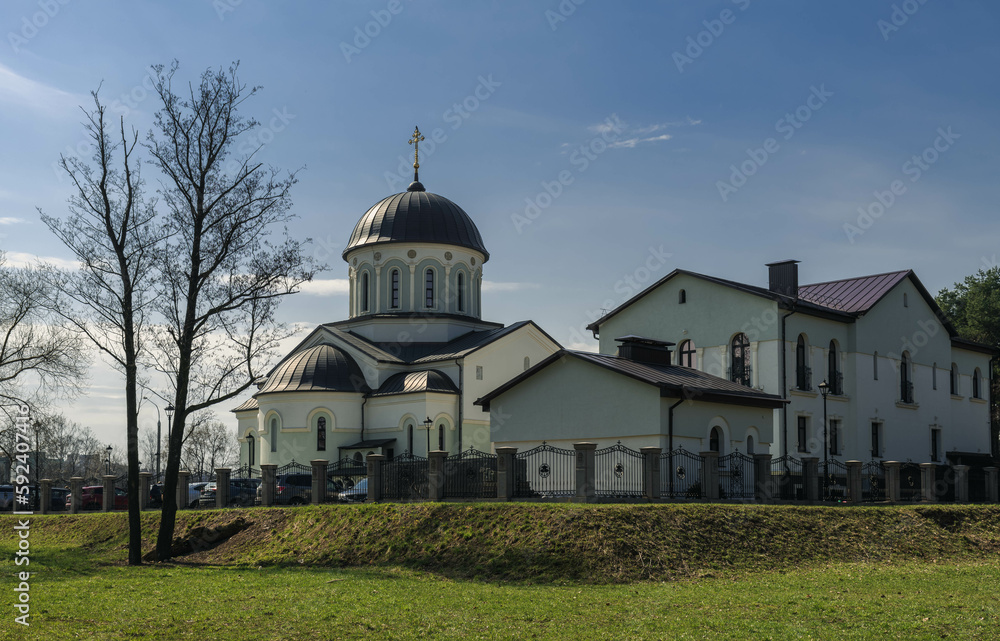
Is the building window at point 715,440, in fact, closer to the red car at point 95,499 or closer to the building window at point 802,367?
the building window at point 802,367

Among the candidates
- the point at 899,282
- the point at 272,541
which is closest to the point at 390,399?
the point at 272,541

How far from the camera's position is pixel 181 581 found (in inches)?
654

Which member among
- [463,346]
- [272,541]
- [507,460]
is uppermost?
[463,346]

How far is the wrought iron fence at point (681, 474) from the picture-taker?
22.2 metres

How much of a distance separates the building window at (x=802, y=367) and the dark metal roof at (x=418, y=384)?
1434 centimetres

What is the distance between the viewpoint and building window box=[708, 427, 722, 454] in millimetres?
25719

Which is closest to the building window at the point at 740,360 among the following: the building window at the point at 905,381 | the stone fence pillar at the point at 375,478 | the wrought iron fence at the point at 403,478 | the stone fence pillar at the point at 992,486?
the stone fence pillar at the point at 992,486

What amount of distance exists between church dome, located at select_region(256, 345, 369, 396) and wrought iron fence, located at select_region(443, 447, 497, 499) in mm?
18087

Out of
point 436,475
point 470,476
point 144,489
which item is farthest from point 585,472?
point 144,489

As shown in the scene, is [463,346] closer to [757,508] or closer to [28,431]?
[28,431]

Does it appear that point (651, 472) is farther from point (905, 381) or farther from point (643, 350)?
point (905, 381)

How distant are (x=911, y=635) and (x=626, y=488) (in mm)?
11306

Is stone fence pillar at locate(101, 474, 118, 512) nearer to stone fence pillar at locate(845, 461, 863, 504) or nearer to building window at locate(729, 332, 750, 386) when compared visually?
building window at locate(729, 332, 750, 386)

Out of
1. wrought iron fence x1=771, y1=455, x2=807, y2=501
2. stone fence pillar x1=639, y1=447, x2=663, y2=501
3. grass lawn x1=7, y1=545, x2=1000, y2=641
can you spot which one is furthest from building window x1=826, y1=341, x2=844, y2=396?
grass lawn x1=7, y1=545, x2=1000, y2=641
